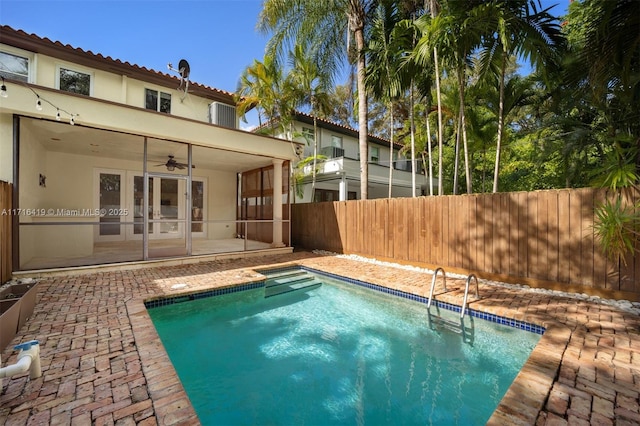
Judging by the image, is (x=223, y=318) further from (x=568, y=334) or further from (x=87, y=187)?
(x=87, y=187)

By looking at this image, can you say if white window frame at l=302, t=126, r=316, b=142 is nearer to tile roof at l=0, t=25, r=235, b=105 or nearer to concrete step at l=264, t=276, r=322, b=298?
tile roof at l=0, t=25, r=235, b=105

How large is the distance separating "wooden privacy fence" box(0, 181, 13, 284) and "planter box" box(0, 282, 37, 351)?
6.27 ft

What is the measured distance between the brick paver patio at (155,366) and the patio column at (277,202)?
17.0 feet

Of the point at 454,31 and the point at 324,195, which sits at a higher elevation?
the point at 454,31

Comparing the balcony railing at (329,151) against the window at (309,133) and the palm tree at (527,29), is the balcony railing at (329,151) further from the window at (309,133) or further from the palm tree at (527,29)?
the palm tree at (527,29)

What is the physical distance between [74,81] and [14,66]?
1.37 meters

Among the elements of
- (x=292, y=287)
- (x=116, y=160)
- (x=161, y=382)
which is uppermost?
(x=116, y=160)

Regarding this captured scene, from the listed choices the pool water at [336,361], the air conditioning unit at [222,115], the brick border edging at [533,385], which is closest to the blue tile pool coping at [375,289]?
the pool water at [336,361]

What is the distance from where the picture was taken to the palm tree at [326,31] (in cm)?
1030

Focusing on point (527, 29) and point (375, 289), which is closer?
point (375, 289)

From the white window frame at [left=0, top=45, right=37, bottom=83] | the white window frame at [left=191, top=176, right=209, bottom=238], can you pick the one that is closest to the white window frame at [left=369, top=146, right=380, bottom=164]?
the white window frame at [left=191, top=176, right=209, bottom=238]

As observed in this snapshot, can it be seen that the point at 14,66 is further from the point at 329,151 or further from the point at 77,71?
the point at 329,151

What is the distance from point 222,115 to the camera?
464 inches

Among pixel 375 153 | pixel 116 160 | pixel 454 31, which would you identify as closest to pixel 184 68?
pixel 116 160
